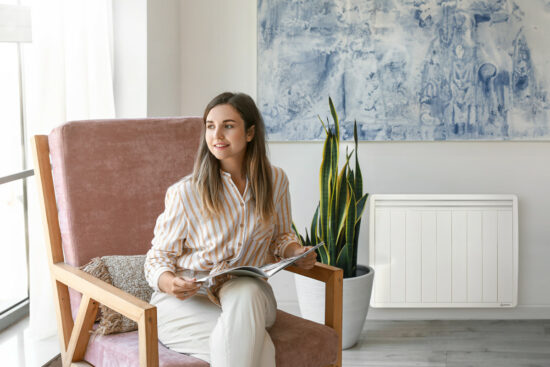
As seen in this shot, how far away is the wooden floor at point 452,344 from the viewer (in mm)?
2756

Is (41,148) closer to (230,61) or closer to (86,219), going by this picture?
Answer: (86,219)

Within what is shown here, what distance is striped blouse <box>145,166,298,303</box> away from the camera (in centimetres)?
172

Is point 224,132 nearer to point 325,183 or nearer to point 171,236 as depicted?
point 171,236

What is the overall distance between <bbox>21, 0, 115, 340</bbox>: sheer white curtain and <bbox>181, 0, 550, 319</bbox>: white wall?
701mm

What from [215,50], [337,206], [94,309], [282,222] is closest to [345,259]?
[337,206]

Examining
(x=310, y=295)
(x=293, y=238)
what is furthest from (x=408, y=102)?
(x=293, y=238)

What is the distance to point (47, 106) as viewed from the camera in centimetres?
225

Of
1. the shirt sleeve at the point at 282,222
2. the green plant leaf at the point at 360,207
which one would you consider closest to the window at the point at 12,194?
the shirt sleeve at the point at 282,222

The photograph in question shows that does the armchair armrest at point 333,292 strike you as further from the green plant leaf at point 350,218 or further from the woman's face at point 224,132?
the green plant leaf at point 350,218

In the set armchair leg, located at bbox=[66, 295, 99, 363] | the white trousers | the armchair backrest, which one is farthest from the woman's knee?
the armchair backrest

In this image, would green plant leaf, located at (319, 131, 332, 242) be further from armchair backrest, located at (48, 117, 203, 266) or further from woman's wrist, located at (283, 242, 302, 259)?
woman's wrist, located at (283, 242, 302, 259)

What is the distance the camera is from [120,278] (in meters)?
1.84

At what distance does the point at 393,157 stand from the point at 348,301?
2.69 feet

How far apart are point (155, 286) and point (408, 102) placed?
1927mm
